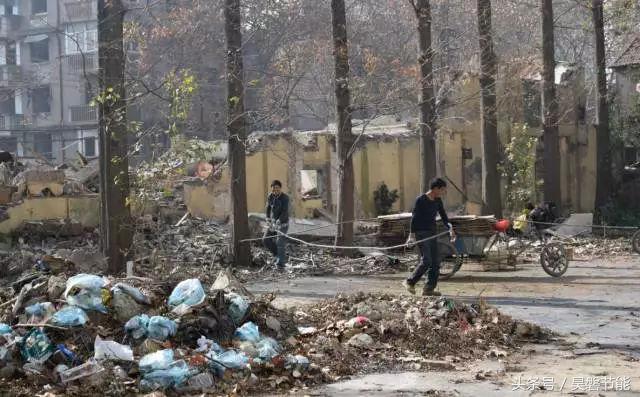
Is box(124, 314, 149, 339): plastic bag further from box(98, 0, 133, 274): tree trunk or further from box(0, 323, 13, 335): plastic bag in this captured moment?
box(98, 0, 133, 274): tree trunk

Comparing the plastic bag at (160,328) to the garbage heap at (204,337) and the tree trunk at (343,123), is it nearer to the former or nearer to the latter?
the garbage heap at (204,337)

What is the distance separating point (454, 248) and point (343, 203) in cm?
423

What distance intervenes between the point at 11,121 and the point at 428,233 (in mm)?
42656

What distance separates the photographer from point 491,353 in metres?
8.83

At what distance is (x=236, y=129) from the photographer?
17.6m

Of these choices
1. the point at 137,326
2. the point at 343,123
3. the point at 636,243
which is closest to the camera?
the point at 137,326

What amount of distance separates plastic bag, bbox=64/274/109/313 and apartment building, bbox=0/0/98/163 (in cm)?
3957

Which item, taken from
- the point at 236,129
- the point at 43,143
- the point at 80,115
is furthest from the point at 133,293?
the point at 43,143

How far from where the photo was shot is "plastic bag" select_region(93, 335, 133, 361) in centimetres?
761

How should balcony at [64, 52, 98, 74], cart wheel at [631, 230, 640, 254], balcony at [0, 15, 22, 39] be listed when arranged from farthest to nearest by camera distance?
balcony at [0, 15, 22, 39] < balcony at [64, 52, 98, 74] < cart wheel at [631, 230, 640, 254]

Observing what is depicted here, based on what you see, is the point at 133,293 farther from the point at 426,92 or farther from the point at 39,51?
the point at 39,51

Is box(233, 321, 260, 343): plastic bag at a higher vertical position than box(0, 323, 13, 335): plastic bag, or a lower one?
lower

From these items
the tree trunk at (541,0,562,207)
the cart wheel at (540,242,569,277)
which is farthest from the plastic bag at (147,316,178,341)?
the tree trunk at (541,0,562,207)

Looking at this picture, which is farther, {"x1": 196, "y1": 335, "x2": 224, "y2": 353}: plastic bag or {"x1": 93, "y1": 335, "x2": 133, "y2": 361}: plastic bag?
{"x1": 196, "y1": 335, "x2": 224, "y2": 353}: plastic bag
